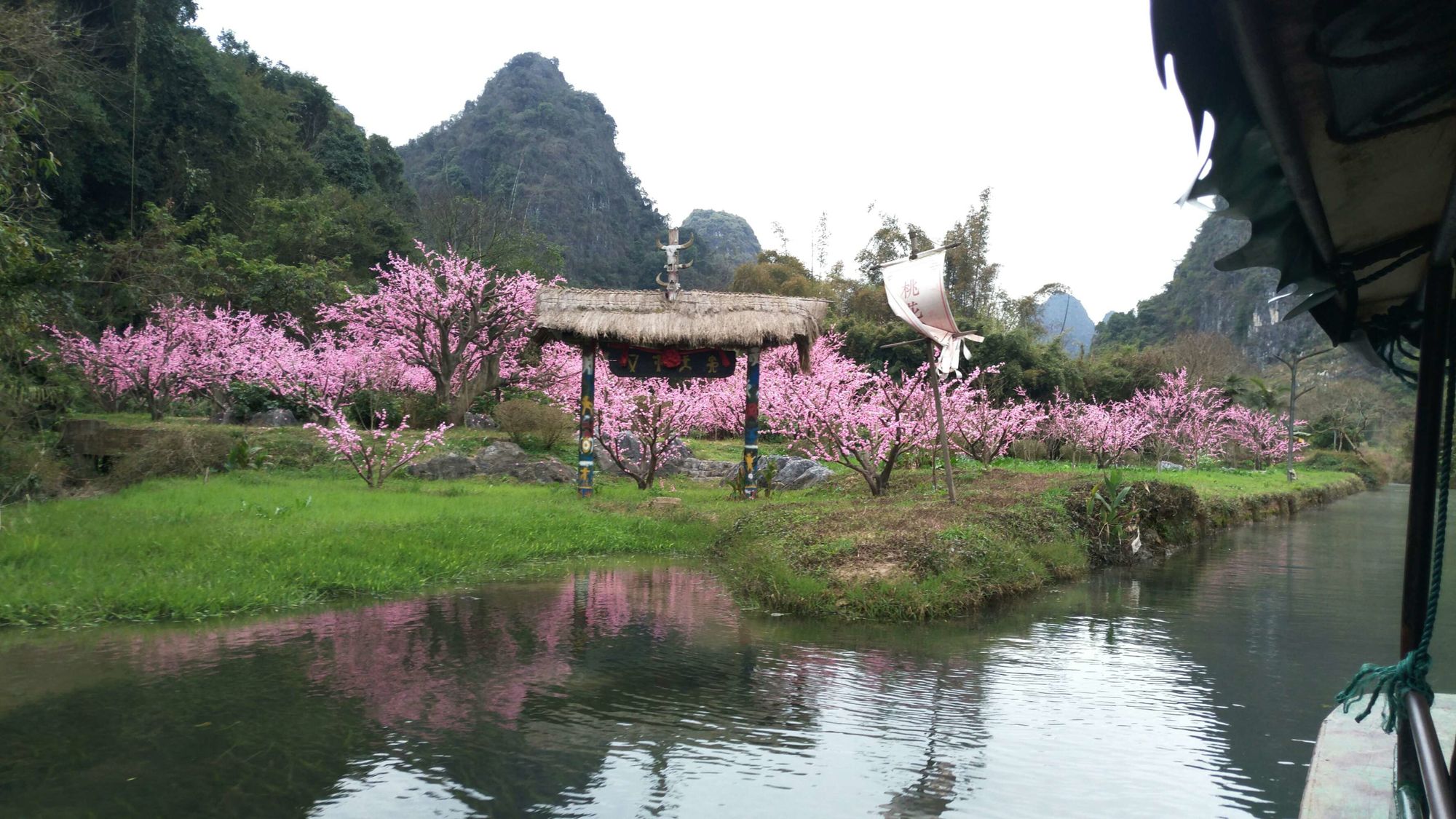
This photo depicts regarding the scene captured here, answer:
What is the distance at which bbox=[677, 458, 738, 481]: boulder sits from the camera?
1858cm

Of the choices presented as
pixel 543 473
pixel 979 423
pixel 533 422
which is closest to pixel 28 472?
pixel 543 473

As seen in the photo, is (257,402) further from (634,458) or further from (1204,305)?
(1204,305)

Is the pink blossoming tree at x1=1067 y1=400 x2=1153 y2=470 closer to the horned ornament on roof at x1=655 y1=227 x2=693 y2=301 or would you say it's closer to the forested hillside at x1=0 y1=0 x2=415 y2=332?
the horned ornament on roof at x1=655 y1=227 x2=693 y2=301

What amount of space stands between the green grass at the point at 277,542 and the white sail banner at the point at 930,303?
358 centimetres

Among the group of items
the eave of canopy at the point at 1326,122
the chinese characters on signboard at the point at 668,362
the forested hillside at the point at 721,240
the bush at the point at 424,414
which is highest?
the forested hillside at the point at 721,240

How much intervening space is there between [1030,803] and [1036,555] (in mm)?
6408

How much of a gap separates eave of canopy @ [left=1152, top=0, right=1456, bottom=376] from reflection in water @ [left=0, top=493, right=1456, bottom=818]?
2.71 m

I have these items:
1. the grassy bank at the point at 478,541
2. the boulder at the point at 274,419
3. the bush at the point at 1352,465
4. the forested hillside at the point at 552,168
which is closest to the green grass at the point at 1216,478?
the grassy bank at the point at 478,541

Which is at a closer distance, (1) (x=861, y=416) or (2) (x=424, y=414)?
(1) (x=861, y=416)

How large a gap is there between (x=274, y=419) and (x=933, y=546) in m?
16.1

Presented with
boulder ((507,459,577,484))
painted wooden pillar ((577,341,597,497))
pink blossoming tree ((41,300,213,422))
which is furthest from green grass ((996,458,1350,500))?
pink blossoming tree ((41,300,213,422))

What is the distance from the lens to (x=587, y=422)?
45.6 feet

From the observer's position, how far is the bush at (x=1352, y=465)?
117 ft

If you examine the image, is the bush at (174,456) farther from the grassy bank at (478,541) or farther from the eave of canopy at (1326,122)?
the eave of canopy at (1326,122)
